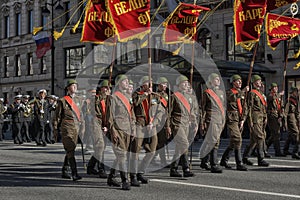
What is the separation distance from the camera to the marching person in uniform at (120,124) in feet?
29.2

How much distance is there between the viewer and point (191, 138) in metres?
11.1

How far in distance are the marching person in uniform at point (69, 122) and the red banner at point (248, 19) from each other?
4.73 m

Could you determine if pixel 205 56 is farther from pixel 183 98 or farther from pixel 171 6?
pixel 183 98

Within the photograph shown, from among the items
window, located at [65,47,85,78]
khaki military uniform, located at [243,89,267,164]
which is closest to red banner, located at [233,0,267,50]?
khaki military uniform, located at [243,89,267,164]

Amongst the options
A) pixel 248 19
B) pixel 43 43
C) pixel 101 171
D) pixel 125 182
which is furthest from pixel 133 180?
pixel 43 43

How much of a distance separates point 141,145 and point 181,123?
1.14 m

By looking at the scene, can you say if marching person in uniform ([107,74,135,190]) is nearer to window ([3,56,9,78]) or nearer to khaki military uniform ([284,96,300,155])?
khaki military uniform ([284,96,300,155])

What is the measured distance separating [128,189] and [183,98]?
8.07 ft

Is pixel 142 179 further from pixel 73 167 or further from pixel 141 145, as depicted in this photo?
pixel 73 167

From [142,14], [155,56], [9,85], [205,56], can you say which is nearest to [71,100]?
[142,14]

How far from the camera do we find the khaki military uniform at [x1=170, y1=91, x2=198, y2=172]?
1023cm

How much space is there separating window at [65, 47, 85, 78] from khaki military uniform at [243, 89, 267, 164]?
2895 centimetres

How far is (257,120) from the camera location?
39.5 feet

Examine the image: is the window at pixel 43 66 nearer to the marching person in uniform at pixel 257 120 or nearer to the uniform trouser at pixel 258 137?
the marching person in uniform at pixel 257 120
